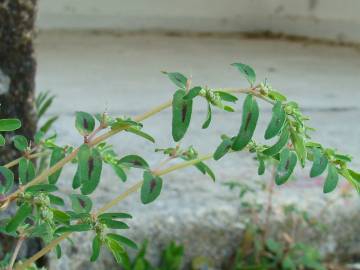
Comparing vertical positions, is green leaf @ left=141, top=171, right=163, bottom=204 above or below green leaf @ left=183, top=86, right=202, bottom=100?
below

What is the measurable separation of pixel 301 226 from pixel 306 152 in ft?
2.86

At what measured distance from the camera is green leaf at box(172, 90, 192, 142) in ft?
2.05

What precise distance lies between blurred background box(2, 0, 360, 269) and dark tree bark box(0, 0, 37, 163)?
0.11 m

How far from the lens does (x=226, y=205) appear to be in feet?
5.01

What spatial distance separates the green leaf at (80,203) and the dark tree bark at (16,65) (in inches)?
20.1

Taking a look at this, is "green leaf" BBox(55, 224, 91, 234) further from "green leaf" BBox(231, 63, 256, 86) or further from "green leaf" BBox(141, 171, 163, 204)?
"green leaf" BBox(231, 63, 256, 86)

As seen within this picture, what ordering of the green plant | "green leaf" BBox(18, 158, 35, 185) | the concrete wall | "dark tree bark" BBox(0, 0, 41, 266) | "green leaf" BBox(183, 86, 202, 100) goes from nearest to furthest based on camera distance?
"green leaf" BBox(183, 86, 202, 100) → "green leaf" BBox(18, 158, 35, 185) → "dark tree bark" BBox(0, 0, 41, 266) → the green plant → the concrete wall

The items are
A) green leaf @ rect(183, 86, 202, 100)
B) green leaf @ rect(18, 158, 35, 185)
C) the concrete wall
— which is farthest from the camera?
the concrete wall

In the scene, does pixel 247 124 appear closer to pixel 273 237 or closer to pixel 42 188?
pixel 42 188

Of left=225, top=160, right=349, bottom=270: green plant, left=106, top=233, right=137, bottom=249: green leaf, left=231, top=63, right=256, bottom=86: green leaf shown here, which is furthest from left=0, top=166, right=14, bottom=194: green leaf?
left=225, top=160, right=349, bottom=270: green plant

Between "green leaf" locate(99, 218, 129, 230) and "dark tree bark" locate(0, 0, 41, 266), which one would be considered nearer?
"green leaf" locate(99, 218, 129, 230)

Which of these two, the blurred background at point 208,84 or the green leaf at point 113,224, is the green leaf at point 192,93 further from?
the blurred background at point 208,84

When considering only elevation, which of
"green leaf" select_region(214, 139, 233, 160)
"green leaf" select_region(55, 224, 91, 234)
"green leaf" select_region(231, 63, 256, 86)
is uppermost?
"green leaf" select_region(231, 63, 256, 86)

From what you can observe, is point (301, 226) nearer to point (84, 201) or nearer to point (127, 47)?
point (84, 201)
